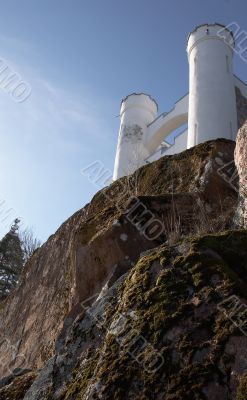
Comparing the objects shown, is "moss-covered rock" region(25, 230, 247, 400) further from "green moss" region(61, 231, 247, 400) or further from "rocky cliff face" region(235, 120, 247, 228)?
"rocky cliff face" region(235, 120, 247, 228)

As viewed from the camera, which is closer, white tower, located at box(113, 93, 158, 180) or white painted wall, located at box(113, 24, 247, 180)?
white painted wall, located at box(113, 24, 247, 180)

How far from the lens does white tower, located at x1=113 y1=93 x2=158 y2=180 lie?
65.4 ft

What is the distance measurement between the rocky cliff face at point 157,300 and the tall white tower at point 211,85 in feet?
26.4

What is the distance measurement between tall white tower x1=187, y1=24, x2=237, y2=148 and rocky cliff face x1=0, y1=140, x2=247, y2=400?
316 inches

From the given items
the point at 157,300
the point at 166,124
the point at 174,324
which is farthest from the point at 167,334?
the point at 166,124

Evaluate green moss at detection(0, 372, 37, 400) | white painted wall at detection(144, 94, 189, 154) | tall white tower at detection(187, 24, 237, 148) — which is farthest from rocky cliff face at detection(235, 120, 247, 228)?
white painted wall at detection(144, 94, 189, 154)

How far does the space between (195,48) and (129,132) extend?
18.2 feet

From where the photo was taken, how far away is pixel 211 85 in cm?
1562

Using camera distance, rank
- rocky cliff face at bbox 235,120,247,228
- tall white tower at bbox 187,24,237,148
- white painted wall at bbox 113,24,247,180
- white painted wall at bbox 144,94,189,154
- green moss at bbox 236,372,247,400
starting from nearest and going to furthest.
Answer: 1. green moss at bbox 236,372,247,400
2. rocky cliff face at bbox 235,120,247,228
3. tall white tower at bbox 187,24,237,148
4. white painted wall at bbox 113,24,247,180
5. white painted wall at bbox 144,94,189,154

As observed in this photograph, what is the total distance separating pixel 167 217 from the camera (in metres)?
5.48

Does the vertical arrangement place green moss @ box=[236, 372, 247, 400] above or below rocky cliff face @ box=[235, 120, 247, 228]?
below

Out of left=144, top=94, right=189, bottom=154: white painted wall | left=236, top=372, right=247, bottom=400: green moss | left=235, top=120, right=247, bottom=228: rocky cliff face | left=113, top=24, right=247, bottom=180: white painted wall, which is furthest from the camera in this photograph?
left=144, top=94, right=189, bottom=154: white painted wall

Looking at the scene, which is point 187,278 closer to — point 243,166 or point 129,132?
point 243,166

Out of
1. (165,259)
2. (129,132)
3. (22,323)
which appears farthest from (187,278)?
(129,132)
